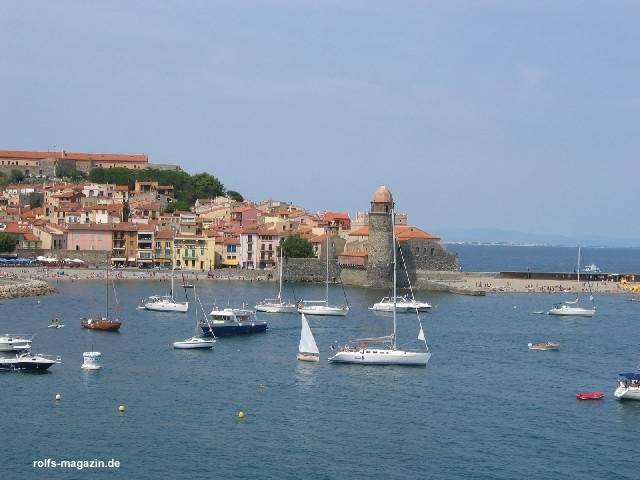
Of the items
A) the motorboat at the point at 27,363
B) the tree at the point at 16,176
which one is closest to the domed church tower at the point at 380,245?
the motorboat at the point at 27,363

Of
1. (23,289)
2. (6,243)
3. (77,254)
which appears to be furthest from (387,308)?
(6,243)

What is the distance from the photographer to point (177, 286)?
78.3 metres

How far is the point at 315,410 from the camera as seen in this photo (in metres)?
32.6

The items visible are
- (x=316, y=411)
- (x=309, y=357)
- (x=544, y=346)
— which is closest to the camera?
(x=316, y=411)

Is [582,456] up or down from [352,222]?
down

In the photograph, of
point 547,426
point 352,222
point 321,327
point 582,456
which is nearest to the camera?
point 582,456

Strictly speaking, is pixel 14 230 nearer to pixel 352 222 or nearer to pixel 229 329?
pixel 352 222

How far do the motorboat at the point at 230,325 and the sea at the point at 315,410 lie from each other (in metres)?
0.74

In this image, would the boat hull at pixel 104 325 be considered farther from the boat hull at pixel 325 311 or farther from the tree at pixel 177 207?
the tree at pixel 177 207

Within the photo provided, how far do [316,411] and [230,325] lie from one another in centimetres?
1776

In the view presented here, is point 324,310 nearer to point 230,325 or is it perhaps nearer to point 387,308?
point 387,308

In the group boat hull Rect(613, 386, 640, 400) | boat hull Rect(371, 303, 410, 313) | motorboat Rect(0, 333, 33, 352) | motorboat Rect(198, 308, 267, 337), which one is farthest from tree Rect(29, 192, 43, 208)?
boat hull Rect(613, 386, 640, 400)

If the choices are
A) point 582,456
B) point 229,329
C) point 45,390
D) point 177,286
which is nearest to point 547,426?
point 582,456

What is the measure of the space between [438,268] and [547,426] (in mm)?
55969
